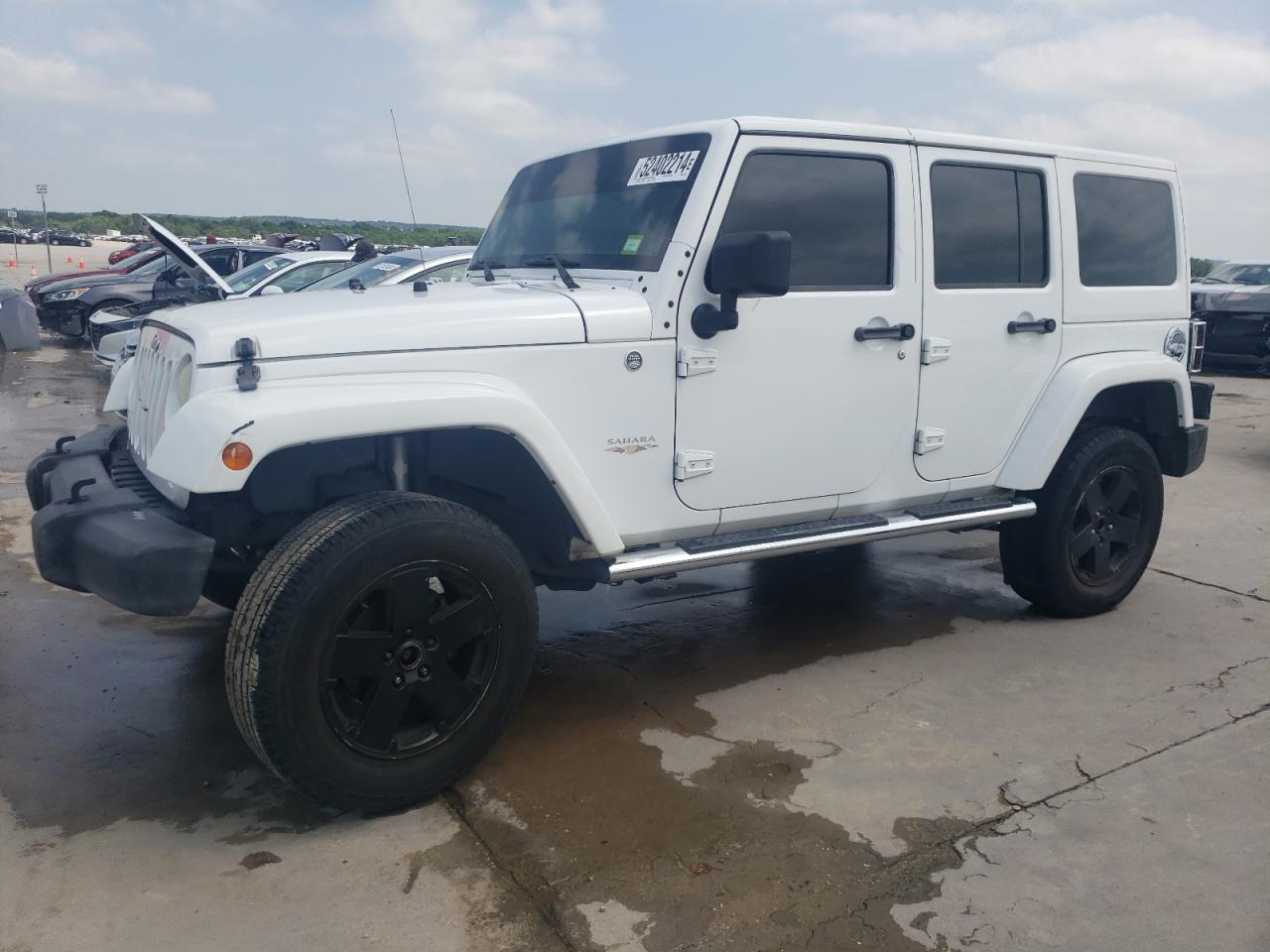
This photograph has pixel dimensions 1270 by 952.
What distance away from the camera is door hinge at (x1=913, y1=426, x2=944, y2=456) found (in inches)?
161

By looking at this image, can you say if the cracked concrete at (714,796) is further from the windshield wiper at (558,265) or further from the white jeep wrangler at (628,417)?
the windshield wiper at (558,265)

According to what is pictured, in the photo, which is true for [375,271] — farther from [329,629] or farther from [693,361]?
[329,629]

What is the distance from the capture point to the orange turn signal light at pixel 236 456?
2695 millimetres

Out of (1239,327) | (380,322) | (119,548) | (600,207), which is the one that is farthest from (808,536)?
(1239,327)

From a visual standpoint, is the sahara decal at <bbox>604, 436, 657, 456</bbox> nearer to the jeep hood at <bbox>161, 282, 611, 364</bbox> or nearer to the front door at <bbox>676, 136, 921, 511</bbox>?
the front door at <bbox>676, 136, 921, 511</bbox>

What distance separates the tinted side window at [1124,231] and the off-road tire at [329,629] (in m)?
2.99

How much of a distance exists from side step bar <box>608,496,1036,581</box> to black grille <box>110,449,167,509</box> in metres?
1.42

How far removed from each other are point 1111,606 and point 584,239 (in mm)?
2982

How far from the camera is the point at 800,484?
382 cm

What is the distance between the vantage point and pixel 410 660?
3014mm

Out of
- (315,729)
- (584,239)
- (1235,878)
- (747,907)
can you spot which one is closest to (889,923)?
(747,907)

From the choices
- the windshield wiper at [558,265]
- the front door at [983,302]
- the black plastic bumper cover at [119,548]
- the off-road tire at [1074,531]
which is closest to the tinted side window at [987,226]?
the front door at [983,302]

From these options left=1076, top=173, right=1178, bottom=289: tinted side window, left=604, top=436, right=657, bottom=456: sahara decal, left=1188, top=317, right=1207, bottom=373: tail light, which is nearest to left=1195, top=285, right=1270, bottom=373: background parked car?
left=1188, top=317, right=1207, bottom=373: tail light

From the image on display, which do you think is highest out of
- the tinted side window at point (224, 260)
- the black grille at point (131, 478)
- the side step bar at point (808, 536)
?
the tinted side window at point (224, 260)
